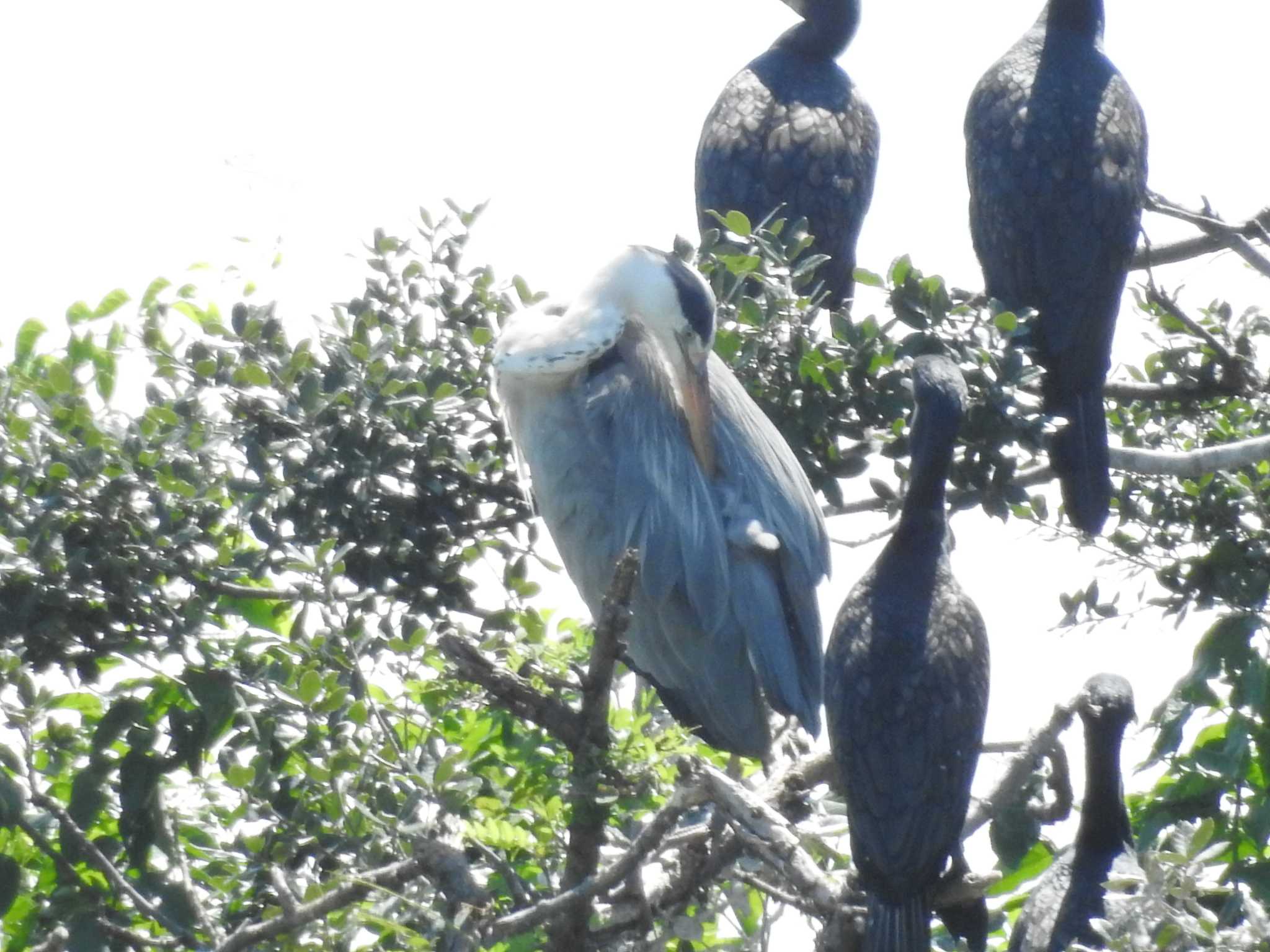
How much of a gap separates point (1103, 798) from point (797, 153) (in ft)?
8.37

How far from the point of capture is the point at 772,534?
3.78 m

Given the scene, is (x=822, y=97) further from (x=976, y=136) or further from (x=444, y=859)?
(x=444, y=859)

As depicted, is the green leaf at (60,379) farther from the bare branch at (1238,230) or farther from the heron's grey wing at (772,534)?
the bare branch at (1238,230)

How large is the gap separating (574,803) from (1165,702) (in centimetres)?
153

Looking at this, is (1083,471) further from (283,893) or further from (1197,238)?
(283,893)

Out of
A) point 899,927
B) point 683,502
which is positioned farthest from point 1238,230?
point 899,927

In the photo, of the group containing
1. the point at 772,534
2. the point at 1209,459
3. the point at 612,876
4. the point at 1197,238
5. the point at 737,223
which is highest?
the point at 1197,238

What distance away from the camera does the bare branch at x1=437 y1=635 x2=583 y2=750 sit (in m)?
2.65

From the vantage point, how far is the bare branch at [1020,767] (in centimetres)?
316

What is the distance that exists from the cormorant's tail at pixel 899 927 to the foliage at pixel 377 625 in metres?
0.16

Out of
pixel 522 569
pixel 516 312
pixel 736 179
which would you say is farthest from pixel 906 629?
pixel 736 179

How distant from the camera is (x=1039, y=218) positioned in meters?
4.56

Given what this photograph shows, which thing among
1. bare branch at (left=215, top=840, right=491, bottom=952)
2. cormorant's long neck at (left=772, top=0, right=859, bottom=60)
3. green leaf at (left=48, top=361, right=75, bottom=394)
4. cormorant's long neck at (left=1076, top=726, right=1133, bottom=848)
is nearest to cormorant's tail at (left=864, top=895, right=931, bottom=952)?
cormorant's long neck at (left=1076, top=726, right=1133, bottom=848)

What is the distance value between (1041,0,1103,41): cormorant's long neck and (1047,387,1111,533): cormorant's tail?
4.36 feet
